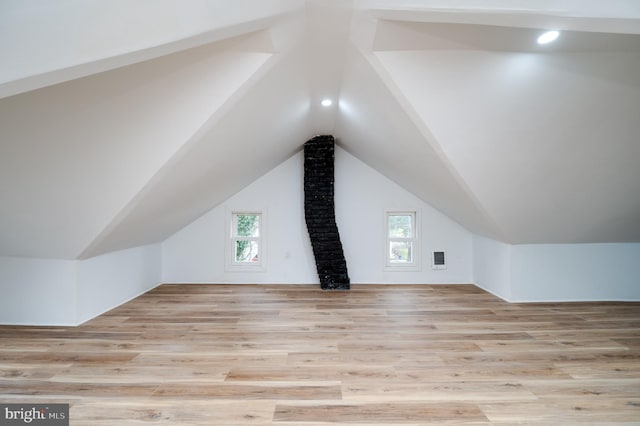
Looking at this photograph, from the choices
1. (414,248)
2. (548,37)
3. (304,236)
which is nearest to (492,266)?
(414,248)

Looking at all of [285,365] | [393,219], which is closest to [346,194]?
[393,219]

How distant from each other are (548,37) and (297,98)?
222 centimetres

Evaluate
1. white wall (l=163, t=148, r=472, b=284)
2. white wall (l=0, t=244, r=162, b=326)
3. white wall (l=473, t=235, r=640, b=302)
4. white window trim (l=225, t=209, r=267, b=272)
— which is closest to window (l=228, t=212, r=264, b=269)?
white window trim (l=225, t=209, r=267, b=272)

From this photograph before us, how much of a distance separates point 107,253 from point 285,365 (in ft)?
9.08

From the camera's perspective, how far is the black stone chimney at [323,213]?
5.09 meters

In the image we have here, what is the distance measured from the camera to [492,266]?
187 inches

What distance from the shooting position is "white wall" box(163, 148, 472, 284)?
541cm

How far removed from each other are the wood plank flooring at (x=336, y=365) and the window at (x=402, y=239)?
149 cm

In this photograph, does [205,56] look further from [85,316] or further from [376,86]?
[85,316]

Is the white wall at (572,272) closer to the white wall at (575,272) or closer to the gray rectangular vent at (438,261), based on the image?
the white wall at (575,272)

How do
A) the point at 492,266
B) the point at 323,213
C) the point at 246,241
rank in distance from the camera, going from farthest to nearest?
the point at 246,241
the point at 323,213
the point at 492,266

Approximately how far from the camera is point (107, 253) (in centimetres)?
384

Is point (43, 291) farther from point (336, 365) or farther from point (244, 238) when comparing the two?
point (336, 365)

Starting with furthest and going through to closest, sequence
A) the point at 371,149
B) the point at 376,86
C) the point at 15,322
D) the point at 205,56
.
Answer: the point at 371,149 < the point at 15,322 < the point at 376,86 < the point at 205,56
